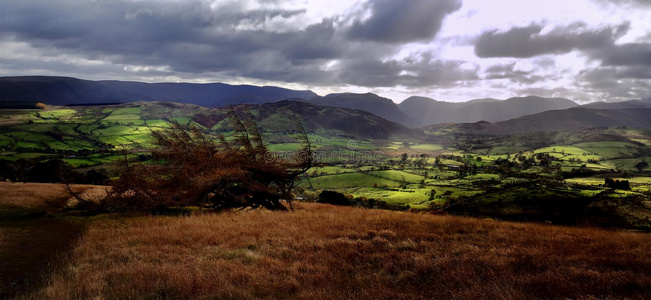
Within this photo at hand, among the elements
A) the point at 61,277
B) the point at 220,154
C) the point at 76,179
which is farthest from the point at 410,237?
the point at 76,179

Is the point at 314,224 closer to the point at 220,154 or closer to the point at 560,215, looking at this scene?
the point at 220,154

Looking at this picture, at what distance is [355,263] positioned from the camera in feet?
24.2

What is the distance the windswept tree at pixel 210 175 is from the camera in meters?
15.3

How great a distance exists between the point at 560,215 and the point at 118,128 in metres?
232

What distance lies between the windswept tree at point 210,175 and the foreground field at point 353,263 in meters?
4.42

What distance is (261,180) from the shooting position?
17672 mm

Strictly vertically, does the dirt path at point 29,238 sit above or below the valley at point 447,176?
above

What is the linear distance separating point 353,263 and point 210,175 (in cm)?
1101

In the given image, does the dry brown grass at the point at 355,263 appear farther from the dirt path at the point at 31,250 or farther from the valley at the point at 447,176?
the valley at the point at 447,176

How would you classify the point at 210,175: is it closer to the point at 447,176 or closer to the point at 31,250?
the point at 31,250

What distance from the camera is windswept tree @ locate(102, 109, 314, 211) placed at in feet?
50.1

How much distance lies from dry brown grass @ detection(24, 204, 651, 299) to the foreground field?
3 cm

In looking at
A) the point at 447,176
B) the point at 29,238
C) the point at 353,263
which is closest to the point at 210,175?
the point at 29,238

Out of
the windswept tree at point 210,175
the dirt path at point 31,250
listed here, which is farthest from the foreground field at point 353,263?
the windswept tree at point 210,175
